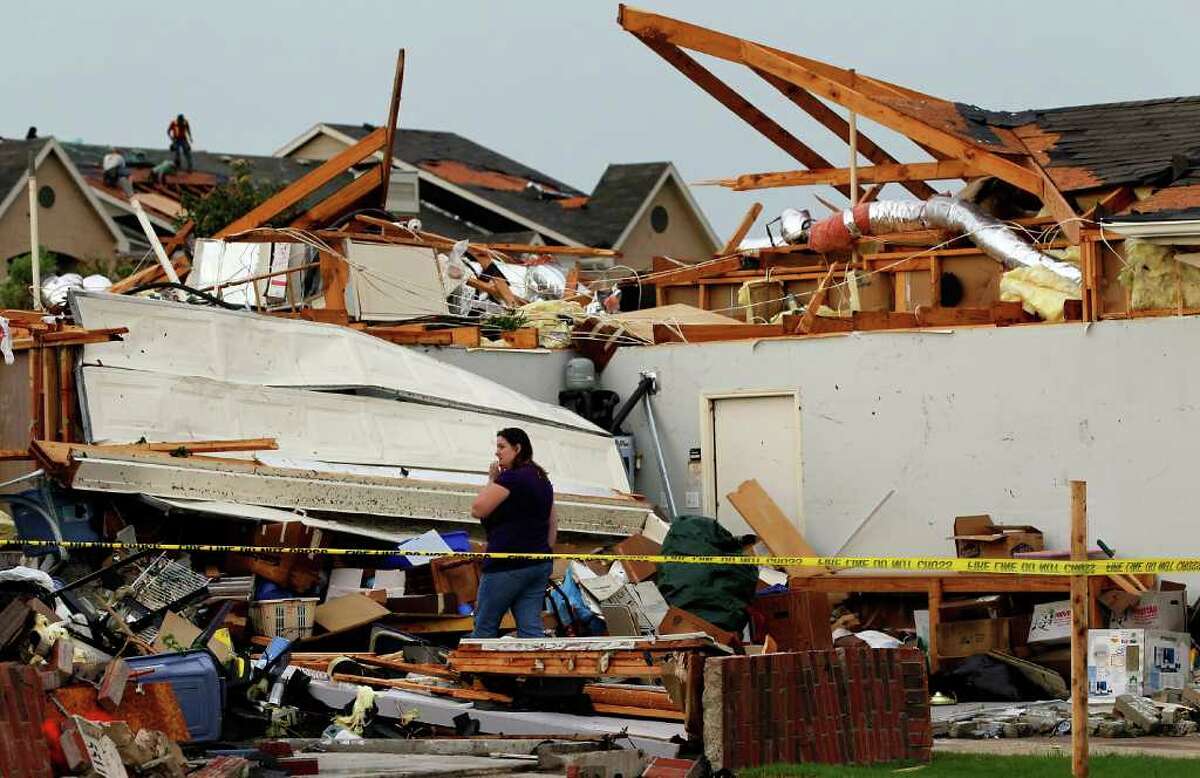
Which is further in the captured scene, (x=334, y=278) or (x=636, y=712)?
(x=334, y=278)

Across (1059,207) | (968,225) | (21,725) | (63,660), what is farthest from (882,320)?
(21,725)

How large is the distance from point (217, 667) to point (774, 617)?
17.5 ft

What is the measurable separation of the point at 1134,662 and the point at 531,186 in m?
35.0

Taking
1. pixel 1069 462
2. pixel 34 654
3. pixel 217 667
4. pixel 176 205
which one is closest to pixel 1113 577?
pixel 1069 462

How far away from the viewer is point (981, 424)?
19.1 m

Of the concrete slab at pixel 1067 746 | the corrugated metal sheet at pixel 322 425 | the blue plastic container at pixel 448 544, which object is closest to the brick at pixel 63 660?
the concrete slab at pixel 1067 746

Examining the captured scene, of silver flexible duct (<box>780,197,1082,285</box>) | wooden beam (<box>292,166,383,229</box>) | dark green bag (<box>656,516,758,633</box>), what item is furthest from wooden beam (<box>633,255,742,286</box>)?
dark green bag (<box>656,516,758,633</box>)

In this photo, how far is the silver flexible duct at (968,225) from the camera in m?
19.8

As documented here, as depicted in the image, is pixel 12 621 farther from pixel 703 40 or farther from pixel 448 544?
pixel 703 40

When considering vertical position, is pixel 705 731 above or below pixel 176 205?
below

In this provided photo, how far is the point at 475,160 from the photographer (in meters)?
49.6

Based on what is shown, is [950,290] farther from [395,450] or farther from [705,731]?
[705,731]

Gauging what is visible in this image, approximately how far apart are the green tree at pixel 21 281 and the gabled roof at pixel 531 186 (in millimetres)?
10077

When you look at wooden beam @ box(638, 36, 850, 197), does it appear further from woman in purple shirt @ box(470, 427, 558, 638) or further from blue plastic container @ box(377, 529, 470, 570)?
woman in purple shirt @ box(470, 427, 558, 638)
